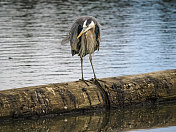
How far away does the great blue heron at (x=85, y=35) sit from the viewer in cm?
1105

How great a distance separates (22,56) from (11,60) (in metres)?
0.71

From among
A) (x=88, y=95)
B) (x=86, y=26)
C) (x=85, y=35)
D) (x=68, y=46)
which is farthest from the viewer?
(x=68, y=46)

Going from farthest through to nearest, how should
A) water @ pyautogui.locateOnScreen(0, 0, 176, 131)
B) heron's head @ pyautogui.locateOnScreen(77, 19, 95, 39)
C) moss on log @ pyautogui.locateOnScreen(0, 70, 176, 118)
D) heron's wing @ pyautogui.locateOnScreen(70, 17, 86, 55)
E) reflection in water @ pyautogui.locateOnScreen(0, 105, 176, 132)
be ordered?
water @ pyautogui.locateOnScreen(0, 0, 176, 131), heron's wing @ pyautogui.locateOnScreen(70, 17, 86, 55), heron's head @ pyautogui.locateOnScreen(77, 19, 95, 39), moss on log @ pyautogui.locateOnScreen(0, 70, 176, 118), reflection in water @ pyautogui.locateOnScreen(0, 105, 176, 132)

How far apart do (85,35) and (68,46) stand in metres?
8.32

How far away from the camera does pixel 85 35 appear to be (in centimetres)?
1136

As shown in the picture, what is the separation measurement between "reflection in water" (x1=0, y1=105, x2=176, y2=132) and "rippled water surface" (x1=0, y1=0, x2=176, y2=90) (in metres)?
3.21

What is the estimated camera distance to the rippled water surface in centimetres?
1491

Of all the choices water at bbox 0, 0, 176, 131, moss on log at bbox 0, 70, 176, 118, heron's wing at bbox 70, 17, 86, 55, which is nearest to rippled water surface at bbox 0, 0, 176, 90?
water at bbox 0, 0, 176, 131

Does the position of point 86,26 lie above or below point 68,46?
above

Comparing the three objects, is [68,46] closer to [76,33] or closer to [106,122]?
[76,33]

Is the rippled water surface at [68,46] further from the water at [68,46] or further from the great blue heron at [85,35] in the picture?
the great blue heron at [85,35]

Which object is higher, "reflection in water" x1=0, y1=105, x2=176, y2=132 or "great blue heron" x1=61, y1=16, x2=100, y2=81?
"great blue heron" x1=61, y1=16, x2=100, y2=81

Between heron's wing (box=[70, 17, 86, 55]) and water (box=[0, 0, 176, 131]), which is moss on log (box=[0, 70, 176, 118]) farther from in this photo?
heron's wing (box=[70, 17, 86, 55])

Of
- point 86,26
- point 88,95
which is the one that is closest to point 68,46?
point 86,26
